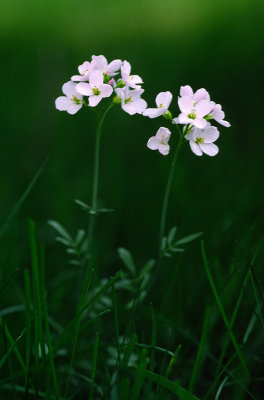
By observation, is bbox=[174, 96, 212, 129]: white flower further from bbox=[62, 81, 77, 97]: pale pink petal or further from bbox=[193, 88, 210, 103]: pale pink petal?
bbox=[62, 81, 77, 97]: pale pink petal

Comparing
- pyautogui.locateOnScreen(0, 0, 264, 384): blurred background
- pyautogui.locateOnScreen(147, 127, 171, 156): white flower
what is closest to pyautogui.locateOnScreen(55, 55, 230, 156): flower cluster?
pyautogui.locateOnScreen(147, 127, 171, 156): white flower

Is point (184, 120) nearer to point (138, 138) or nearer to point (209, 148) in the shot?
point (209, 148)

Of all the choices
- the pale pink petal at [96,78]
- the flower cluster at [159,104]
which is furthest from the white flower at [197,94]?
the pale pink petal at [96,78]

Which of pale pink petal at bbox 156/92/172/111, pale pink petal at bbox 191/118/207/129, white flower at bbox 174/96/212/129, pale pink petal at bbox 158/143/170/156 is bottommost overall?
pale pink petal at bbox 158/143/170/156

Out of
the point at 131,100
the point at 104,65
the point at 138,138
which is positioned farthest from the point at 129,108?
the point at 138,138

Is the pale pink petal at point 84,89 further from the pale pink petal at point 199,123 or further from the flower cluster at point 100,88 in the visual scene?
the pale pink petal at point 199,123

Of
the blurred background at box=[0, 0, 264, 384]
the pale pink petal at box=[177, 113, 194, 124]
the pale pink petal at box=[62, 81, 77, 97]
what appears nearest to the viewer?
the pale pink petal at box=[177, 113, 194, 124]

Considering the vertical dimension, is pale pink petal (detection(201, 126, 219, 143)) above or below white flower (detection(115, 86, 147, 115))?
below

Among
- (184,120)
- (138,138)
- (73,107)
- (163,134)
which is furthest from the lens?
(138,138)

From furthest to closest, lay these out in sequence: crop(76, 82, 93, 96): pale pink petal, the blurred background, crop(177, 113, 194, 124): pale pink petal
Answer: the blurred background < crop(76, 82, 93, 96): pale pink petal < crop(177, 113, 194, 124): pale pink petal
